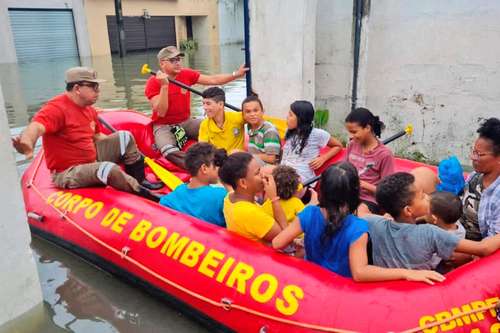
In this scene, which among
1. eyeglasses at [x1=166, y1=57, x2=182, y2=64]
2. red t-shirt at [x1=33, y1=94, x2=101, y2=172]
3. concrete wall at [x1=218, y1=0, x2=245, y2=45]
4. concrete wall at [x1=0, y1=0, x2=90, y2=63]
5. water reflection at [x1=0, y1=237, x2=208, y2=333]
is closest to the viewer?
water reflection at [x1=0, y1=237, x2=208, y2=333]

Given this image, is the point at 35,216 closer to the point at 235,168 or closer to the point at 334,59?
the point at 235,168

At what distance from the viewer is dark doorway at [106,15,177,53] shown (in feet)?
66.8

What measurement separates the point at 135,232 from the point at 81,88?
4.10ft

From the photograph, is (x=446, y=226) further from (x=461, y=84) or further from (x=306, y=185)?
(x=461, y=84)

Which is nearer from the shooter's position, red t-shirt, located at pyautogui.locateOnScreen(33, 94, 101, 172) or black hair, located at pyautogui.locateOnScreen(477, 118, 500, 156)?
black hair, located at pyautogui.locateOnScreen(477, 118, 500, 156)

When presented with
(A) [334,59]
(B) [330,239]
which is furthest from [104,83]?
(B) [330,239]

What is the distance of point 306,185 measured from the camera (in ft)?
10.4

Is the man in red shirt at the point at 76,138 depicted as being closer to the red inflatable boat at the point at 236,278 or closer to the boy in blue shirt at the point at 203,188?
the red inflatable boat at the point at 236,278

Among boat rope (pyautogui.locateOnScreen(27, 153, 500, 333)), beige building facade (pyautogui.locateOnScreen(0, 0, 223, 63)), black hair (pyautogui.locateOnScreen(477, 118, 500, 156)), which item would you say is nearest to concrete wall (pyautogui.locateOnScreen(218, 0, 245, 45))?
beige building facade (pyautogui.locateOnScreen(0, 0, 223, 63))

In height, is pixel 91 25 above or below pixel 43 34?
above

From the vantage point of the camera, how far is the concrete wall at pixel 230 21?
25.1m

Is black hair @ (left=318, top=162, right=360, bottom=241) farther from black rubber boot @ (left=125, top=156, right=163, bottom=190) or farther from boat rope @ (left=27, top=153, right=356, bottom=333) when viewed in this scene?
black rubber boot @ (left=125, top=156, right=163, bottom=190)

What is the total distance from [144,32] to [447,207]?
2183cm

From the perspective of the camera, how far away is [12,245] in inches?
95.8
